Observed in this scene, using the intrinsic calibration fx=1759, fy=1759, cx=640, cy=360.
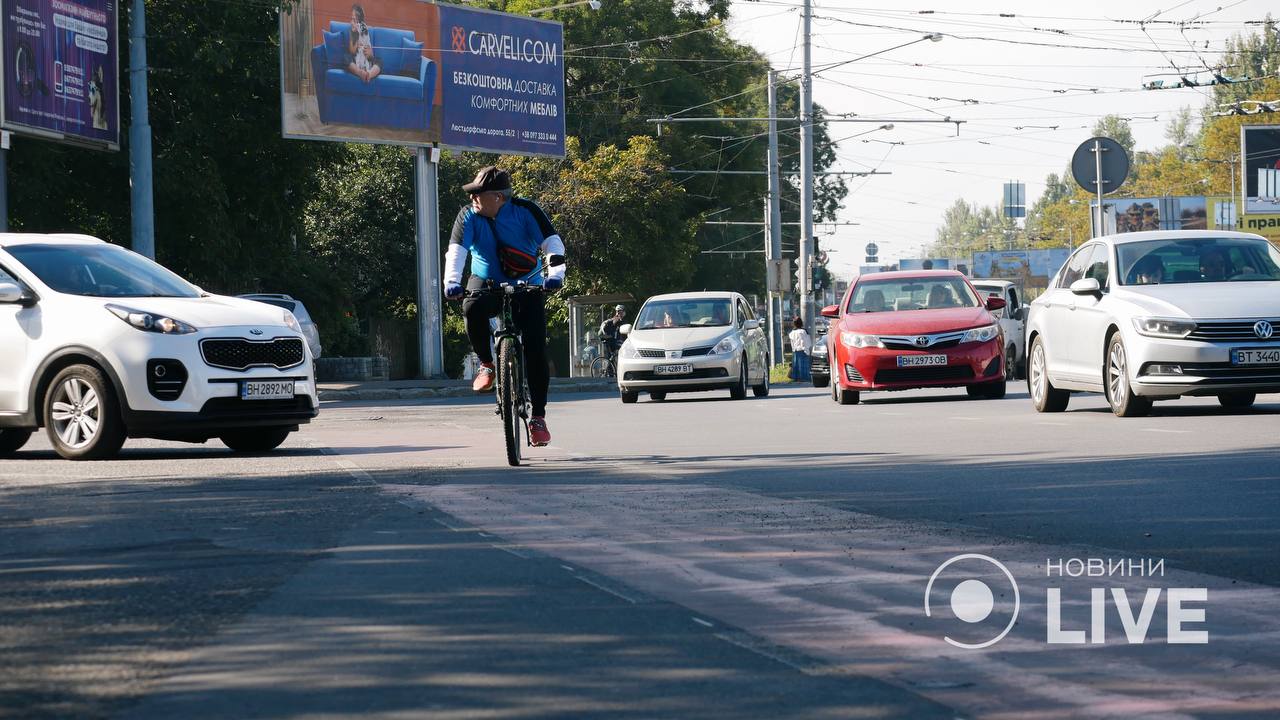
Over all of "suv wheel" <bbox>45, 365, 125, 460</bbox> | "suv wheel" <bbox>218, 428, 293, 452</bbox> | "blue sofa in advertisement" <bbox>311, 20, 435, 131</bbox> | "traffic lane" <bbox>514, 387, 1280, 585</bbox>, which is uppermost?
"blue sofa in advertisement" <bbox>311, 20, 435, 131</bbox>

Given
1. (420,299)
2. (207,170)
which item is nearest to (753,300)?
(420,299)

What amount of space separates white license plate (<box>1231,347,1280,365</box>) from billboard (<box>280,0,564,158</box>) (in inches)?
938

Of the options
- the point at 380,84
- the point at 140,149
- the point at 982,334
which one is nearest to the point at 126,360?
the point at 982,334

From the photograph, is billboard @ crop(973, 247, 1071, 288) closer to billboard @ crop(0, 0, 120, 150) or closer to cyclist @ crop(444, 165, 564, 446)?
billboard @ crop(0, 0, 120, 150)

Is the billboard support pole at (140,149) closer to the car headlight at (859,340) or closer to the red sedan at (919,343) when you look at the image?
the red sedan at (919,343)

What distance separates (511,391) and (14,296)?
3.89 meters

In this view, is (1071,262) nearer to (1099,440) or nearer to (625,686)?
(1099,440)

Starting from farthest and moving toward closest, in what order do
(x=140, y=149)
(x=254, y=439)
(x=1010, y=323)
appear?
(x=1010, y=323)
(x=140, y=149)
(x=254, y=439)

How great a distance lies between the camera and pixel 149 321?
12.6 m

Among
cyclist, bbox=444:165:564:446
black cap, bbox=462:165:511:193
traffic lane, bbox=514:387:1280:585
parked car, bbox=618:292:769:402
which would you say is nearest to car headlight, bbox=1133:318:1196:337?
traffic lane, bbox=514:387:1280:585

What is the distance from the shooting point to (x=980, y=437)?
45.5 feet

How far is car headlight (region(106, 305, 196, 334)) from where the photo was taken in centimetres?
1259

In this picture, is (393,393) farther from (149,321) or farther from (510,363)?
(510,363)

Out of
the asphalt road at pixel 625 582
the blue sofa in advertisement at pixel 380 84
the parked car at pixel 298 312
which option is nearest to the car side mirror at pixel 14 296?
the asphalt road at pixel 625 582
